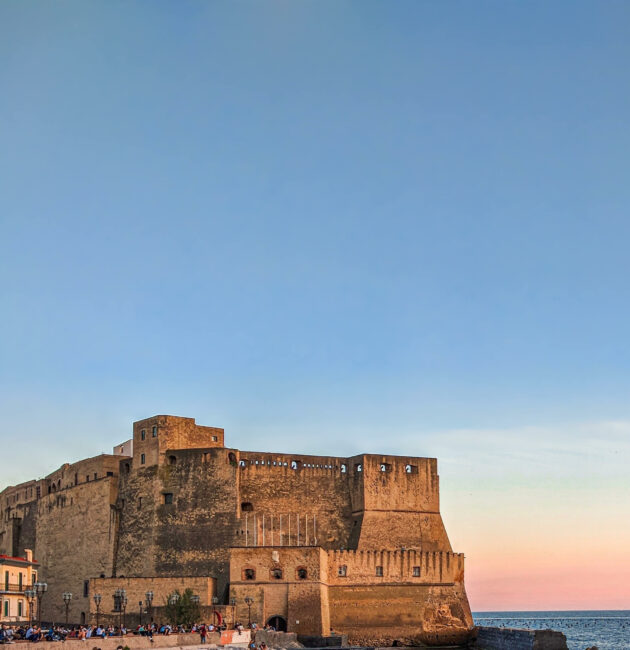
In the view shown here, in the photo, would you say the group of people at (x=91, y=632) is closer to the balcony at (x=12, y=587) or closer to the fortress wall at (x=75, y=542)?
the balcony at (x=12, y=587)

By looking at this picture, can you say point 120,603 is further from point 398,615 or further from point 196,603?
point 398,615

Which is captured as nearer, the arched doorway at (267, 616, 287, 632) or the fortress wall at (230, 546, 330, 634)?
the fortress wall at (230, 546, 330, 634)

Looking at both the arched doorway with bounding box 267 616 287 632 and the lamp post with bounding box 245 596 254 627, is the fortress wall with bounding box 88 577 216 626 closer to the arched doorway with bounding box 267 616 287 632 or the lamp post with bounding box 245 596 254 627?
the lamp post with bounding box 245 596 254 627

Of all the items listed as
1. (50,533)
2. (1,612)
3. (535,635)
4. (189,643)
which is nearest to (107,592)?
(1,612)

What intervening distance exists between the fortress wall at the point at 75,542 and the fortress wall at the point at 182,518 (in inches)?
56.9

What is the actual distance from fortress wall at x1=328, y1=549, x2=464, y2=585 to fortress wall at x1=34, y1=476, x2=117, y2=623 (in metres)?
13.8

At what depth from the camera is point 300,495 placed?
5484 cm

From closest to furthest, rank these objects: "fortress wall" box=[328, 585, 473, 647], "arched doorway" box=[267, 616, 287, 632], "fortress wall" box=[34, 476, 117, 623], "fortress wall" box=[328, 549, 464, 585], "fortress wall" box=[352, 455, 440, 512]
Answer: "arched doorway" box=[267, 616, 287, 632]
"fortress wall" box=[328, 585, 473, 647]
"fortress wall" box=[328, 549, 464, 585]
"fortress wall" box=[34, 476, 117, 623]
"fortress wall" box=[352, 455, 440, 512]

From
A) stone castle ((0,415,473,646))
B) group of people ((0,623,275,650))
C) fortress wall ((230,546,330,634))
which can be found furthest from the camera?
stone castle ((0,415,473,646))

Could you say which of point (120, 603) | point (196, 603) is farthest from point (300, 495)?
point (120, 603)

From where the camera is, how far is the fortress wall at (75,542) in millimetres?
53881

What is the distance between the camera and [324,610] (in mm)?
47125

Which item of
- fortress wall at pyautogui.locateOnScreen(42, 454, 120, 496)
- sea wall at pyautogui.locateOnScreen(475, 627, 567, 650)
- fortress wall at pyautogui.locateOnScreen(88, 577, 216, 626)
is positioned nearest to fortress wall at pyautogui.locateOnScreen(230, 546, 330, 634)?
fortress wall at pyautogui.locateOnScreen(88, 577, 216, 626)

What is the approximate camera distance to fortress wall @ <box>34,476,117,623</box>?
53.9m
